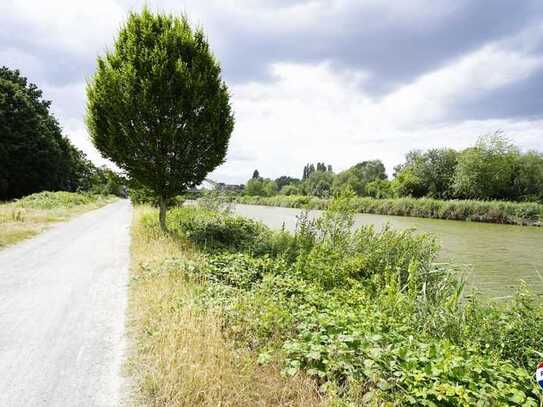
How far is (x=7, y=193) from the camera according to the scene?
137 ft

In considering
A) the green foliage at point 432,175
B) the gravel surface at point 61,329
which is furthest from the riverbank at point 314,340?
the green foliage at point 432,175

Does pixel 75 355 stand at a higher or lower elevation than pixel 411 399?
lower

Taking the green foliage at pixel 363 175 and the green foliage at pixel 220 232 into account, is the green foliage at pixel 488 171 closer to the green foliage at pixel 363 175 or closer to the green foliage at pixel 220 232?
the green foliage at pixel 363 175

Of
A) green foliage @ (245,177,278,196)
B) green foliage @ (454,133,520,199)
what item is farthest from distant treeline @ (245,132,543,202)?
green foliage @ (245,177,278,196)

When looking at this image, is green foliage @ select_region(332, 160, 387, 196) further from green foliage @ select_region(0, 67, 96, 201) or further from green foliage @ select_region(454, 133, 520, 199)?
green foliage @ select_region(0, 67, 96, 201)

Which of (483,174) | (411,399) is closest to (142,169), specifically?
(411,399)

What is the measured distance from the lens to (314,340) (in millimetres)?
4016

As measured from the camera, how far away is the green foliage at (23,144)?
131 feet

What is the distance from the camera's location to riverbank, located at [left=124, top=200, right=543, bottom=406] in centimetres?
327

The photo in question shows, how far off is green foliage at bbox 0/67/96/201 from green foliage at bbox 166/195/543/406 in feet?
142

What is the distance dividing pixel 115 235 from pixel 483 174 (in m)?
47.9

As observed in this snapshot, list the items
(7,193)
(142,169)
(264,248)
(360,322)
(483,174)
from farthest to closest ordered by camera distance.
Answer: (483,174), (7,193), (142,169), (264,248), (360,322)

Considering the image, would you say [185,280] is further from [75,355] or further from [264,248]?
[264,248]

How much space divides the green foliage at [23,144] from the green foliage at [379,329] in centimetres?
4337
